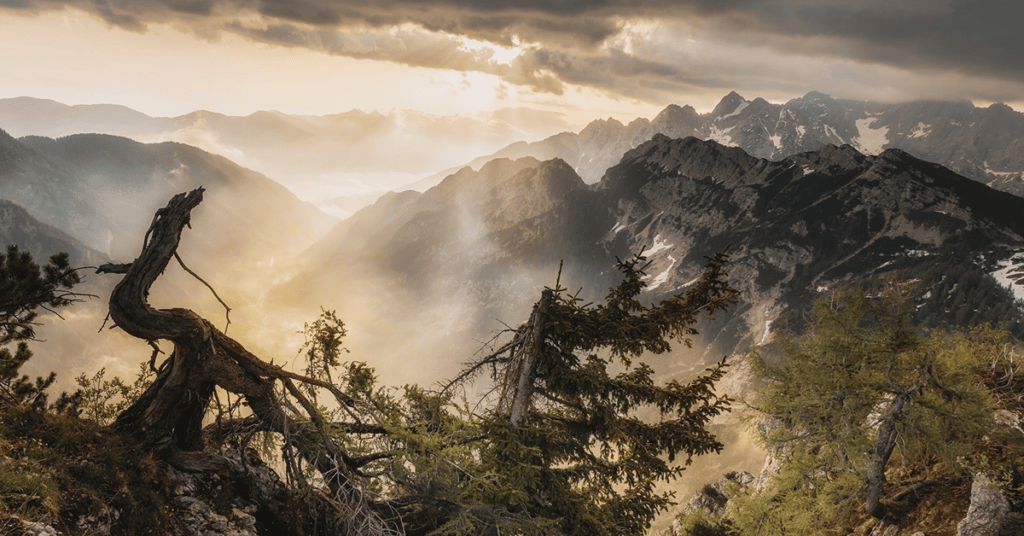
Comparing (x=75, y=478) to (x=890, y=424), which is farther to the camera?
(x=890, y=424)

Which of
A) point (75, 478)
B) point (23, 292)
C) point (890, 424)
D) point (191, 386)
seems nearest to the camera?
point (75, 478)

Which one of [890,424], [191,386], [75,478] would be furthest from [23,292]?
[890,424]

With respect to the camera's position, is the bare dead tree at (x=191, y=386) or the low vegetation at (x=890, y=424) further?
the low vegetation at (x=890, y=424)

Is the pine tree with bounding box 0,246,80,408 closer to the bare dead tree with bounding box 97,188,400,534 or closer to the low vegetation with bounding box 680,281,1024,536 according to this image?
the bare dead tree with bounding box 97,188,400,534

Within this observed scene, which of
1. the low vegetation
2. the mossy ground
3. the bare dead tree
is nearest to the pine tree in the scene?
the mossy ground

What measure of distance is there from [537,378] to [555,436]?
1.37 metres

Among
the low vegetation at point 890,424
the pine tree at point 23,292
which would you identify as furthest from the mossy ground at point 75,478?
the low vegetation at point 890,424

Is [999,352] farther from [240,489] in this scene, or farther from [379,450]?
[240,489]

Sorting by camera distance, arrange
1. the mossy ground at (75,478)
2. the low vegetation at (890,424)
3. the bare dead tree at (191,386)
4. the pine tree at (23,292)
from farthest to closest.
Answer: the low vegetation at (890,424) < the pine tree at (23,292) < the bare dead tree at (191,386) < the mossy ground at (75,478)

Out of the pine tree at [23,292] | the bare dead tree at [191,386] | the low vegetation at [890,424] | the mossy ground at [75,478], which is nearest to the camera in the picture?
the mossy ground at [75,478]

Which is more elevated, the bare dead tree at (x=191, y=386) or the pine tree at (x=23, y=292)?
the pine tree at (x=23, y=292)

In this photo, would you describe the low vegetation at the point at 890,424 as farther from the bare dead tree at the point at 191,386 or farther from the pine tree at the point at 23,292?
the pine tree at the point at 23,292

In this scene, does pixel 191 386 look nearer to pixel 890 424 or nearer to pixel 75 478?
pixel 75 478

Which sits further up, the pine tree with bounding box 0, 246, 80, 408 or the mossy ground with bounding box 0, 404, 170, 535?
the pine tree with bounding box 0, 246, 80, 408
